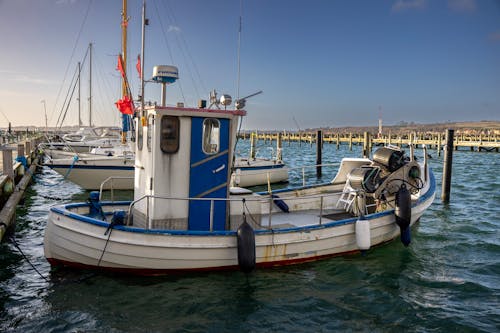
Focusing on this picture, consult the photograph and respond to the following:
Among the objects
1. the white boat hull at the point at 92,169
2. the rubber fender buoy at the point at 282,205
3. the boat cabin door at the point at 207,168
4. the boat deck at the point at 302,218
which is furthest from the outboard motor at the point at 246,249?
the white boat hull at the point at 92,169

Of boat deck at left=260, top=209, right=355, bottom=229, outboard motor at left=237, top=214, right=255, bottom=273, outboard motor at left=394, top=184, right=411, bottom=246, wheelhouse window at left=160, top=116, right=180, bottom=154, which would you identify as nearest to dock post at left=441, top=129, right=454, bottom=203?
boat deck at left=260, top=209, right=355, bottom=229

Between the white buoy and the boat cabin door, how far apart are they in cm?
322

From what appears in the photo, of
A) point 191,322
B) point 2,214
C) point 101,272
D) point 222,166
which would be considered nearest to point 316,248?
point 222,166

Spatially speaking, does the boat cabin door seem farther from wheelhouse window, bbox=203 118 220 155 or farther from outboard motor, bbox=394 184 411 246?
outboard motor, bbox=394 184 411 246

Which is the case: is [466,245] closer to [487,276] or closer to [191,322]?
[487,276]

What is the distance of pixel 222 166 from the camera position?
7.99m

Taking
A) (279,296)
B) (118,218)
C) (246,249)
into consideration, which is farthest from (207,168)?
(279,296)

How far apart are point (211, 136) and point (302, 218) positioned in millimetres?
3934

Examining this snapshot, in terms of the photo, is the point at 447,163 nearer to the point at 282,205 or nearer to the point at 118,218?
the point at 282,205

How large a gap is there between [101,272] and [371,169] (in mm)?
7046

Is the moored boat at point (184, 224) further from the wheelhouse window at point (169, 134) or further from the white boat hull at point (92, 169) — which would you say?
the white boat hull at point (92, 169)

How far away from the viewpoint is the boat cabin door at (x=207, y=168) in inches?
306

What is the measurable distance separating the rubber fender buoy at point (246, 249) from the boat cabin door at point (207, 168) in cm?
73

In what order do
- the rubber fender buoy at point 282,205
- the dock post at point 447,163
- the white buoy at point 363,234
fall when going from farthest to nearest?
the dock post at point 447,163 → the rubber fender buoy at point 282,205 → the white buoy at point 363,234
